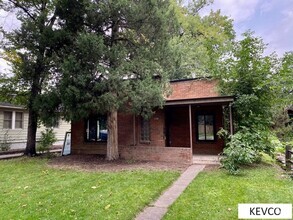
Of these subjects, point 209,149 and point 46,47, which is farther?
point 209,149

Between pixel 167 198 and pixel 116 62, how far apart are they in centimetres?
642

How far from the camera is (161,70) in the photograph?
38.2 ft

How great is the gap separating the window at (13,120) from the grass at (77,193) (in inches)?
371

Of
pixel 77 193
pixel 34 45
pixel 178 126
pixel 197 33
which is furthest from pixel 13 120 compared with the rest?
pixel 197 33

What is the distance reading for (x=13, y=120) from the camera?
721 inches

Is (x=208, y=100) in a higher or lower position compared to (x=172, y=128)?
higher

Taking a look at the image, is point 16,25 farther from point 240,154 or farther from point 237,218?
point 237,218

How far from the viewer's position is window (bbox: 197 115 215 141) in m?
13.8

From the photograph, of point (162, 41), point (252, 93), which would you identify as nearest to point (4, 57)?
point (162, 41)

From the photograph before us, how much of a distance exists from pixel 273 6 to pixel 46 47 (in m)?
14.3

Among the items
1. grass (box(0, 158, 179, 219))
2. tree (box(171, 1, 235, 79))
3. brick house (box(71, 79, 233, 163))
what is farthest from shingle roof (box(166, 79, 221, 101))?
tree (box(171, 1, 235, 79))

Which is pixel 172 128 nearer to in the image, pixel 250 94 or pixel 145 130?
pixel 145 130

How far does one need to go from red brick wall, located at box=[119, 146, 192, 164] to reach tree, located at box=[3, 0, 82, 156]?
491cm

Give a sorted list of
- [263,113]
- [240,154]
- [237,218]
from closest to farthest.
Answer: [237,218] → [240,154] → [263,113]
